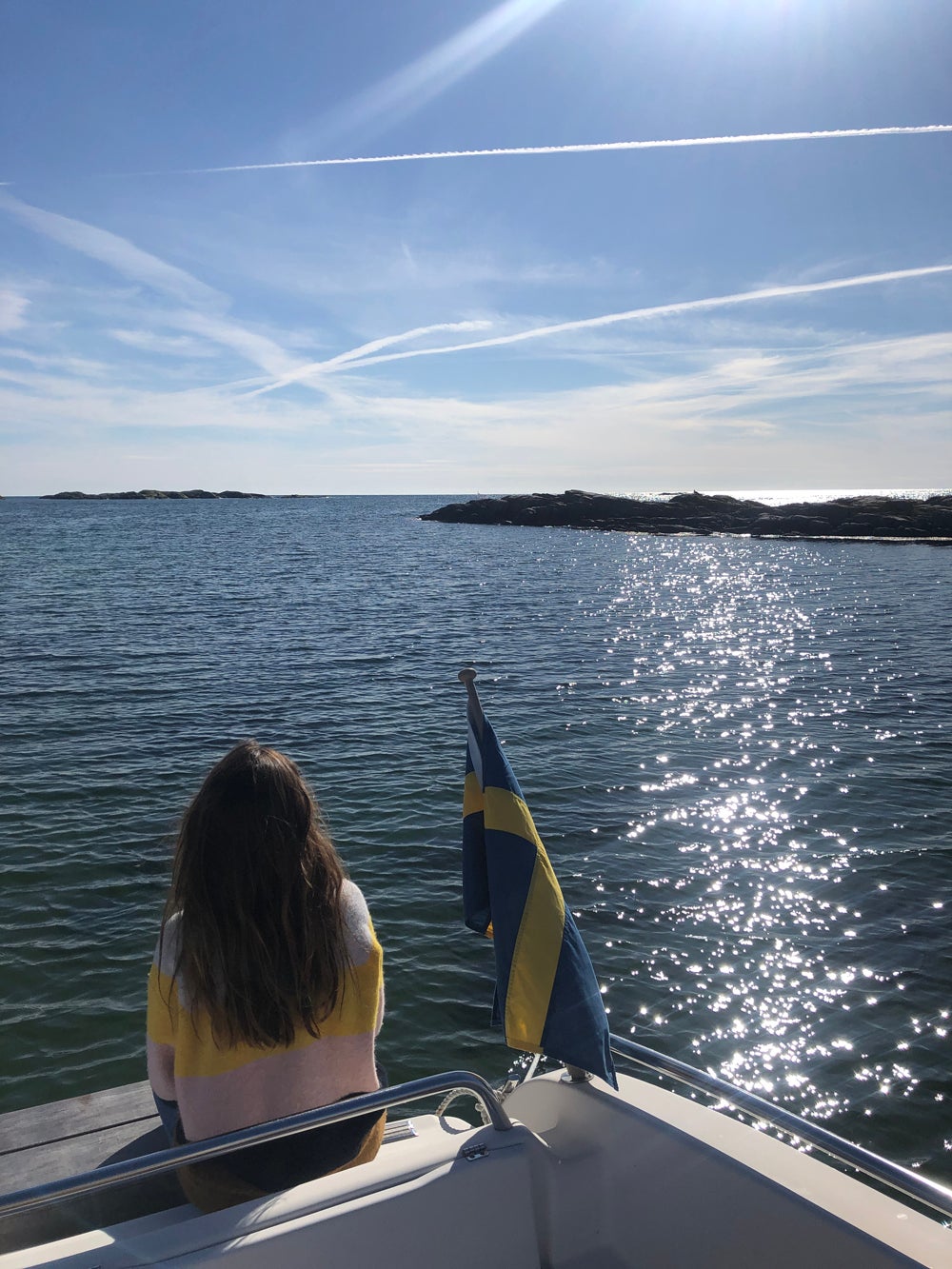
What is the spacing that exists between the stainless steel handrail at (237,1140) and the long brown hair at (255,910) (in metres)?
0.28

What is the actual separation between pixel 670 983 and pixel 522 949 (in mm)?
5251

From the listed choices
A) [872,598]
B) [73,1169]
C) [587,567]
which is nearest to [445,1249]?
[73,1169]

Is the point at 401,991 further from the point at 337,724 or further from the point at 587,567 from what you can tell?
the point at 587,567

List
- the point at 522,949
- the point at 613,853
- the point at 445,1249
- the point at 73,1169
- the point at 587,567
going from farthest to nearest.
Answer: the point at 587,567
the point at 613,853
the point at 73,1169
the point at 522,949
the point at 445,1249

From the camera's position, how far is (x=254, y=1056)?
9.85ft

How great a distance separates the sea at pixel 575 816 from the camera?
737 cm

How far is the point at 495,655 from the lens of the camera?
77.6 ft

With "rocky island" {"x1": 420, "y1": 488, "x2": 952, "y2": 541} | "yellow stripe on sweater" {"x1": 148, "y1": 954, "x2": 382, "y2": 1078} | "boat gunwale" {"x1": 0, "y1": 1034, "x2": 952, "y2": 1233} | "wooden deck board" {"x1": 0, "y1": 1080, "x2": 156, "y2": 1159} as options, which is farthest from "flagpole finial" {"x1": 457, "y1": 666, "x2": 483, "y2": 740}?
"rocky island" {"x1": 420, "y1": 488, "x2": 952, "y2": 541}

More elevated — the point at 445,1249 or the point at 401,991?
the point at 445,1249

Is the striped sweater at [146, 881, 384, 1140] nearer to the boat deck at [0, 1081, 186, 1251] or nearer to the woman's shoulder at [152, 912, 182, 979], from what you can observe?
the woman's shoulder at [152, 912, 182, 979]

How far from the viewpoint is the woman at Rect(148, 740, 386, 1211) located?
2.90m

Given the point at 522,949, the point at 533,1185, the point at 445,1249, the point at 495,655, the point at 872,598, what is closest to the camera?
the point at 445,1249

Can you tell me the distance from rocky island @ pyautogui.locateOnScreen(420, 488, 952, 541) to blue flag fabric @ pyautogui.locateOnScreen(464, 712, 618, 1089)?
74.0m

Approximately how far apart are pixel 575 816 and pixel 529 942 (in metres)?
8.54
